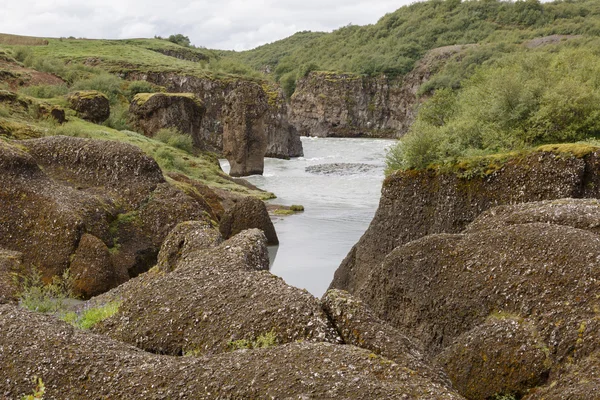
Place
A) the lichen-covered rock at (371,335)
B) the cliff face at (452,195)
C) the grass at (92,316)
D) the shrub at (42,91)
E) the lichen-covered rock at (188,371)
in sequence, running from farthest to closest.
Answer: the shrub at (42,91), the cliff face at (452,195), the grass at (92,316), the lichen-covered rock at (371,335), the lichen-covered rock at (188,371)

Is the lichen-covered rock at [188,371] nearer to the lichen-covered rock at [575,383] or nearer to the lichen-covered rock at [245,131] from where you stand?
the lichen-covered rock at [575,383]

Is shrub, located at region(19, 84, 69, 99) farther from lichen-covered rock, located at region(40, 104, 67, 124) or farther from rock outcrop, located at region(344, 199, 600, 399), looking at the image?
rock outcrop, located at region(344, 199, 600, 399)

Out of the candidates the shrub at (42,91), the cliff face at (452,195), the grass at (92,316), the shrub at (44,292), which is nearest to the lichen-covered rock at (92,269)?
the shrub at (44,292)

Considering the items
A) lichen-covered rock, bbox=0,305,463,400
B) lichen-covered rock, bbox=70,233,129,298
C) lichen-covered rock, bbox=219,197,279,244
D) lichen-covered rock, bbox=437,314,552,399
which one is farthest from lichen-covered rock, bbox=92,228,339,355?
lichen-covered rock, bbox=219,197,279,244

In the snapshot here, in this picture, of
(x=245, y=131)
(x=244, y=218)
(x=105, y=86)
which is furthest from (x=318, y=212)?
(x=105, y=86)

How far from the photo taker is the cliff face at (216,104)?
79.4 meters

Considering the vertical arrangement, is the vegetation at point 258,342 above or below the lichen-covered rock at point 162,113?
below

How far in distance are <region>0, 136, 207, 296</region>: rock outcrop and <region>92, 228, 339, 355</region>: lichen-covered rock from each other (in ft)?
23.3

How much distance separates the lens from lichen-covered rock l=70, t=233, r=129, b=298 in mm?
16484

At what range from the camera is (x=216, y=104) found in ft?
262

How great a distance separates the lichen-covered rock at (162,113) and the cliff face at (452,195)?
33774 millimetres

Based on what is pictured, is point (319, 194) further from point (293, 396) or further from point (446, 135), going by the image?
point (293, 396)

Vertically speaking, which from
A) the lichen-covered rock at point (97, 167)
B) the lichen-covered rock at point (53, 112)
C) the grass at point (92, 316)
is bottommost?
the grass at point (92, 316)

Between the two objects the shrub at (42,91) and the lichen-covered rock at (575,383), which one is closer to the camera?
the lichen-covered rock at (575,383)
